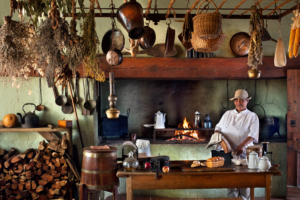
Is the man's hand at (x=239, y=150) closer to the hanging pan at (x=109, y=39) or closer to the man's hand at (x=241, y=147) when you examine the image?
the man's hand at (x=241, y=147)

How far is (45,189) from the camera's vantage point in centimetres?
446

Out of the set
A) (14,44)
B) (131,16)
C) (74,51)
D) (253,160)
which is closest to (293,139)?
(253,160)

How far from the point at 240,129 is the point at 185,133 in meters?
1.38

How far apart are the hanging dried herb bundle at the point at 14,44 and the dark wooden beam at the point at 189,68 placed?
243cm

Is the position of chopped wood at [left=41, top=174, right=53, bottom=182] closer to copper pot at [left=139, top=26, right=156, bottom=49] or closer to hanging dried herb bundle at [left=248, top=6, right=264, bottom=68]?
copper pot at [left=139, top=26, right=156, bottom=49]

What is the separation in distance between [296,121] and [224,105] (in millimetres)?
1504

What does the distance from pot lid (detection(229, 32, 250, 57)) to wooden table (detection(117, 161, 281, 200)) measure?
8.38ft

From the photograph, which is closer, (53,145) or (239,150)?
(239,150)

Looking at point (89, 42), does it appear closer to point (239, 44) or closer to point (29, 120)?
point (29, 120)

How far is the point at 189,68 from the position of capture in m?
4.97

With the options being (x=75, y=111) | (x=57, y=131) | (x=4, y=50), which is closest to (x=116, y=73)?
(x=75, y=111)

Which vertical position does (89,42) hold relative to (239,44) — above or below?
below

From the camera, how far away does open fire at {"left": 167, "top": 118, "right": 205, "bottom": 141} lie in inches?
213

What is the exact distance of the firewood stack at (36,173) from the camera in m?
4.34
